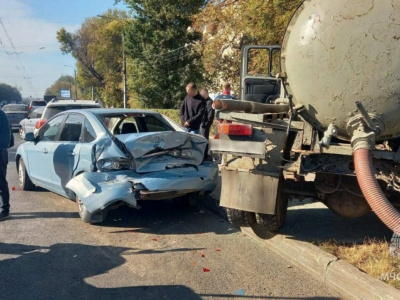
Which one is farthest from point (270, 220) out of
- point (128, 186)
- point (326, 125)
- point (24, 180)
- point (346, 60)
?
point (24, 180)

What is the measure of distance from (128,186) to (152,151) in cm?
64

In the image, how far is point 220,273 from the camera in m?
4.06

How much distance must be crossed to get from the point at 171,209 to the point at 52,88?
15574 cm

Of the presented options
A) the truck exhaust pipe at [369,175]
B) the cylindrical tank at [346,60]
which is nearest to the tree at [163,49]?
the cylindrical tank at [346,60]

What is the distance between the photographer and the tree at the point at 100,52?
157 feet

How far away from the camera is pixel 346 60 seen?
3330 millimetres

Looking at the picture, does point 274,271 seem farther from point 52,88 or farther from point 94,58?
point 52,88

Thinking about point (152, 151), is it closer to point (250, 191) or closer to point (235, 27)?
point (250, 191)

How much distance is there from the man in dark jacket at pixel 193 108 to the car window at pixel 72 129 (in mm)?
2644

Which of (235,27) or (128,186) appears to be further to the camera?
(235,27)

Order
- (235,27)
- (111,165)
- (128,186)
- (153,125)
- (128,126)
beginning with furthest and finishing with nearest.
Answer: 1. (235,27)
2. (153,125)
3. (128,126)
4. (111,165)
5. (128,186)

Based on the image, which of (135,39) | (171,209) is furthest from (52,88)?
(171,209)

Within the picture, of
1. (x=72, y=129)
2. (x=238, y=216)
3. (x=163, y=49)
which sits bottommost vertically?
(x=238, y=216)

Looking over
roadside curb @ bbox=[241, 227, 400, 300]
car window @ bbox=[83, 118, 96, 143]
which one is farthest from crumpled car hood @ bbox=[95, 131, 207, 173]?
roadside curb @ bbox=[241, 227, 400, 300]
